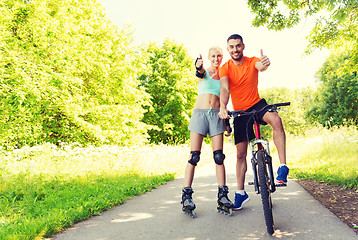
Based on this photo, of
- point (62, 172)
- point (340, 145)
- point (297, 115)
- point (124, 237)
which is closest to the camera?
point (124, 237)

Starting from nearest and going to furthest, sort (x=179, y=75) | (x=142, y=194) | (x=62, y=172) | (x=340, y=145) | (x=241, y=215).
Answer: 1. (x=241, y=215)
2. (x=142, y=194)
3. (x=62, y=172)
4. (x=340, y=145)
5. (x=179, y=75)

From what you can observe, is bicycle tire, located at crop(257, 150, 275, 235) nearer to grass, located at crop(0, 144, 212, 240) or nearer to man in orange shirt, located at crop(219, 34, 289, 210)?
man in orange shirt, located at crop(219, 34, 289, 210)

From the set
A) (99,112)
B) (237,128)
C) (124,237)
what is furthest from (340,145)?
(99,112)

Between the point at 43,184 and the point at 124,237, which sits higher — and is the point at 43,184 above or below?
above

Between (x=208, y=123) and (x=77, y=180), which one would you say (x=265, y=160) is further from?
(x=77, y=180)

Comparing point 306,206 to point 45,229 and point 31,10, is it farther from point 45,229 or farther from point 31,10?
point 31,10

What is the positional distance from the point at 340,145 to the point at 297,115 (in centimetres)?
4791

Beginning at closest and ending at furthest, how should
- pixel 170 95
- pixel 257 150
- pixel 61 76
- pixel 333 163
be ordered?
pixel 257 150 < pixel 333 163 < pixel 61 76 < pixel 170 95

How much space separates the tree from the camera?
24.2 m

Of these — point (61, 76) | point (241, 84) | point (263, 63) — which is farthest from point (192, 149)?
point (61, 76)

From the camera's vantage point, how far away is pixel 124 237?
10.00 ft

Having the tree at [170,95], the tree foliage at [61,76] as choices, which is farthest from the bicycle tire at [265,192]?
the tree at [170,95]

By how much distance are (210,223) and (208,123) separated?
1.39m

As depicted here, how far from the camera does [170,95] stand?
2416 centimetres
